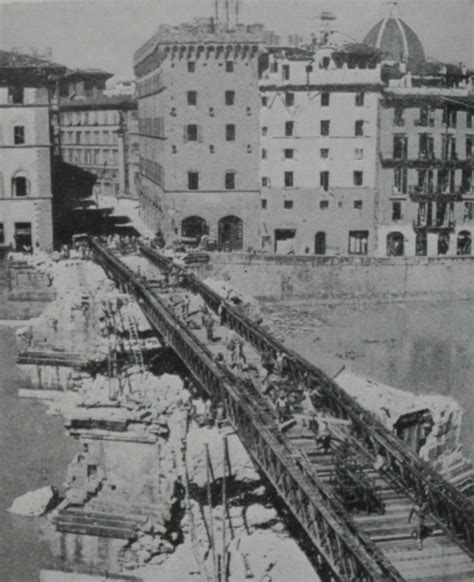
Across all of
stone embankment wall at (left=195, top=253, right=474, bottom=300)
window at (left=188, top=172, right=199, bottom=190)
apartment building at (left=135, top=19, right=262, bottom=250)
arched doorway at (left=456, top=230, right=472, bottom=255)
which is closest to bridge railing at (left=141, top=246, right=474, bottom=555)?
stone embankment wall at (left=195, top=253, right=474, bottom=300)

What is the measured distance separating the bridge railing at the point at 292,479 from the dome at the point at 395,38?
43.7 metres

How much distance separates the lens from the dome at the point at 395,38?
63.2 m

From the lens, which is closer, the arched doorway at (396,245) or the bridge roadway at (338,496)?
the bridge roadway at (338,496)

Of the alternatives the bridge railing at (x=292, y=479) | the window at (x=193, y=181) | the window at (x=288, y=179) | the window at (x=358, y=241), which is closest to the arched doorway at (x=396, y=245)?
the window at (x=358, y=241)

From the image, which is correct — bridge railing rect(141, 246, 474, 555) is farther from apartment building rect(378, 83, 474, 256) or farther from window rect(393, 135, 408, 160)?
window rect(393, 135, 408, 160)

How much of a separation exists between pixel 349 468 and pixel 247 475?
12.7ft

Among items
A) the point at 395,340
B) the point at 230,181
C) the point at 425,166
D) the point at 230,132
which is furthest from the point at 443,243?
the point at 230,132

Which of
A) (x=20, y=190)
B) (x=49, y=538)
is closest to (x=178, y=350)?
(x=49, y=538)

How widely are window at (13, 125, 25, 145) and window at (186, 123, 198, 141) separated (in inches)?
363

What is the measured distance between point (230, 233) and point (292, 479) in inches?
1421

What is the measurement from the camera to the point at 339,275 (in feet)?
155

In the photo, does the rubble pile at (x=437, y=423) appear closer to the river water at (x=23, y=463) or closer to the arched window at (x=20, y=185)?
the river water at (x=23, y=463)

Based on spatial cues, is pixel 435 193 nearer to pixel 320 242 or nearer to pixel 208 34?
pixel 320 242

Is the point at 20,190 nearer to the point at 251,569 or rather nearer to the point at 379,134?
the point at 379,134
